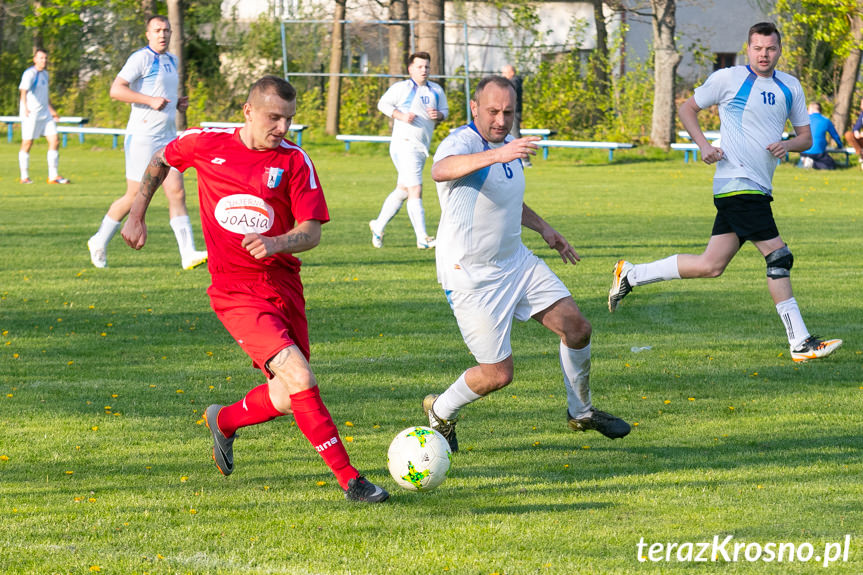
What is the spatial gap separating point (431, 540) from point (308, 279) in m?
7.43

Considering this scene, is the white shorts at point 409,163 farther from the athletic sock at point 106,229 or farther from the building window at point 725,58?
the building window at point 725,58

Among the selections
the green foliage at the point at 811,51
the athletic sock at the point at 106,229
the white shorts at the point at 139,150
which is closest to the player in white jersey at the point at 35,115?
the athletic sock at the point at 106,229

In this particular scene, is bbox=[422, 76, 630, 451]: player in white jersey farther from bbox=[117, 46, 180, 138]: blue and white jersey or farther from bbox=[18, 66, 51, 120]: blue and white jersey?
bbox=[18, 66, 51, 120]: blue and white jersey

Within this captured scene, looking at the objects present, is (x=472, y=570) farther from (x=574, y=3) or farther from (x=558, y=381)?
(x=574, y=3)

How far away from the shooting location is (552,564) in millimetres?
4359

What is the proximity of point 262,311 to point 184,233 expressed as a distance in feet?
23.1

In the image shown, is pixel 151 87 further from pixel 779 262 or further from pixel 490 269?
pixel 490 269

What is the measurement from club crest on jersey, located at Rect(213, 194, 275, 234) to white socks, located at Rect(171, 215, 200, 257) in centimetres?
689

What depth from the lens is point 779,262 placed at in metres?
8.49

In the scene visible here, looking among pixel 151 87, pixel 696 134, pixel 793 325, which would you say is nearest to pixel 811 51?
pixel 151 87

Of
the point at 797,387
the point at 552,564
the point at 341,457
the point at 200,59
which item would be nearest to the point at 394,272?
the point at 797,387

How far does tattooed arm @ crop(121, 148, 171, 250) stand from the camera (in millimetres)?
5809

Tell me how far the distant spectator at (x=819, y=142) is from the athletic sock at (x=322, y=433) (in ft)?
75.6

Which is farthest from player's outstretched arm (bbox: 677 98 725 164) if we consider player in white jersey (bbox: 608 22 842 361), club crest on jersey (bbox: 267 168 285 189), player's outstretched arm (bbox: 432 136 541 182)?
club crest on jersey (bbox: 267 168 285 189)
